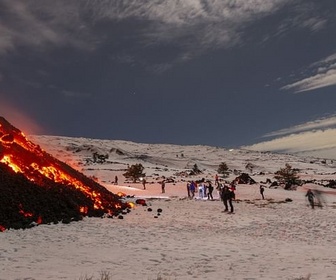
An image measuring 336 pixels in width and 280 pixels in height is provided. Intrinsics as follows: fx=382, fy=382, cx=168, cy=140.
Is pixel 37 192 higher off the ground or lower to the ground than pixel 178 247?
higher

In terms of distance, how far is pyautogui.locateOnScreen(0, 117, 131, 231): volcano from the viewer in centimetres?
2222

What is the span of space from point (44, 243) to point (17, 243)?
117cm

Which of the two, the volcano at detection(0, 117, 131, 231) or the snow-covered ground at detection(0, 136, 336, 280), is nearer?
the snow-covered ground at detection(0, 136, 336, 280)

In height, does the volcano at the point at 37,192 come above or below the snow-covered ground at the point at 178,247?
above

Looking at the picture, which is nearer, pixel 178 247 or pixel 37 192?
pixel 178 247

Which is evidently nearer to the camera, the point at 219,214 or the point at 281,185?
the point at 219,214

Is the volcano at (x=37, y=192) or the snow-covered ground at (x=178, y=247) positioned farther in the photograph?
the volcano at (x=37, y=192)

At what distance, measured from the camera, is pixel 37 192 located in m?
25.0

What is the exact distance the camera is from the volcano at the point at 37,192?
72.9 feet

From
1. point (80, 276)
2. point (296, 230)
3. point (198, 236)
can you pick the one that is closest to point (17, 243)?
point (80, 276)

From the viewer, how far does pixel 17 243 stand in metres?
17.2

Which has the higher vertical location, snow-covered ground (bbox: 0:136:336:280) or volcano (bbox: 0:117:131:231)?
volcano (bbox: 0:117:131:231)

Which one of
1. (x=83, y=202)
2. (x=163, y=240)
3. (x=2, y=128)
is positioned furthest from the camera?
(x=2, y=128)

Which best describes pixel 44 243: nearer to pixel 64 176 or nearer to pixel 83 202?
pixel 83 202
